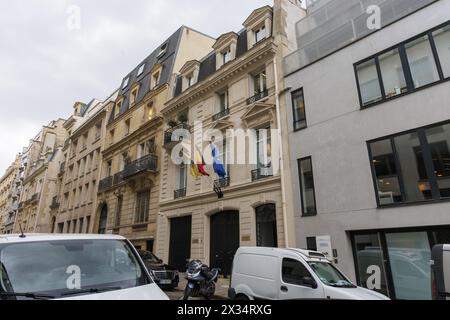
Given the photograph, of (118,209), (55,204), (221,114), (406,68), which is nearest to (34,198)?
(55,204)

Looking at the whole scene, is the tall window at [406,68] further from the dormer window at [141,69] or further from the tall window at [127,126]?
the dormer window at [141,69]

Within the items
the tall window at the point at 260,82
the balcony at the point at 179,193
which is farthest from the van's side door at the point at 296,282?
the balcony at the point at 179,193

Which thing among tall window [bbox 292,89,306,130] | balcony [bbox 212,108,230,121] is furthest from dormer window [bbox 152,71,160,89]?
tall window [bbox 292,89,306,130]

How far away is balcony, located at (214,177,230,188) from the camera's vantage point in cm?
1493

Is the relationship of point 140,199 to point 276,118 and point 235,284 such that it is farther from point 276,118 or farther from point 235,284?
point 235,284

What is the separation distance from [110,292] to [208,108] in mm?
14978

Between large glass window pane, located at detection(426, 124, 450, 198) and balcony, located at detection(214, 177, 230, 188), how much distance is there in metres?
8.67

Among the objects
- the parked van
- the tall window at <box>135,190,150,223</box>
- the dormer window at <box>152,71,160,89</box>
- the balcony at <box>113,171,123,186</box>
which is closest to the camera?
the parked van

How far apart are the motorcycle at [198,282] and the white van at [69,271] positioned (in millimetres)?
5096

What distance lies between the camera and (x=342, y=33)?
1242 centimetres

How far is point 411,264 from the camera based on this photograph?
8.78m

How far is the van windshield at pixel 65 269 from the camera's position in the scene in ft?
10.7

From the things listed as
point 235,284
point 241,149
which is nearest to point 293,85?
point 241,149

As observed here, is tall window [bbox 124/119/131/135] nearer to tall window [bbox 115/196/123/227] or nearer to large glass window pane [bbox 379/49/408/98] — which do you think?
tall window [bbox 115/196/123/227]
